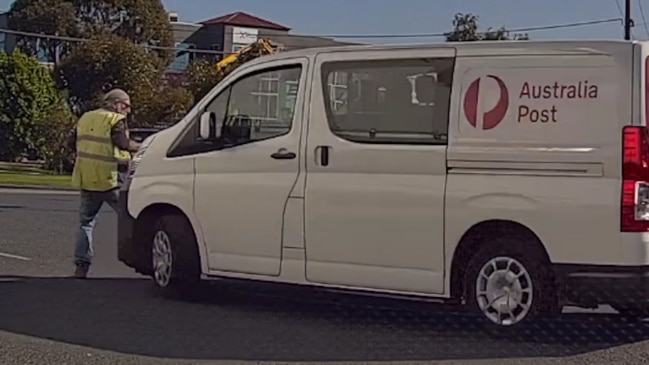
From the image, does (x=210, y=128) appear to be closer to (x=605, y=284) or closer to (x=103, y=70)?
(x=605, y=284)

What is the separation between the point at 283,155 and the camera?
8250 mm

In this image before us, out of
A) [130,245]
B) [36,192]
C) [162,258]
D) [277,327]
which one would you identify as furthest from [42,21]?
[277,327]

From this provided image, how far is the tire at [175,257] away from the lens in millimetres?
8930

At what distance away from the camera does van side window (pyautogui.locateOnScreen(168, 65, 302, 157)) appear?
27.5ft

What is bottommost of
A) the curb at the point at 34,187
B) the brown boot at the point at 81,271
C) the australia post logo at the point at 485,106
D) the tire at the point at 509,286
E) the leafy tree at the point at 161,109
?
the brown boot at the point at 81,271

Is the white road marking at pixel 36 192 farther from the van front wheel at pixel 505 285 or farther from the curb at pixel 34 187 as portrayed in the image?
the van front wheel at pixel 505 285

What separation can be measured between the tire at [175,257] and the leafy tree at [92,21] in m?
47.4

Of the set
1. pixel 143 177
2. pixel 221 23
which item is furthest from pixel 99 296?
pixel 221 23

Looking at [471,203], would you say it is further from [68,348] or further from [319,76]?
[68,348]

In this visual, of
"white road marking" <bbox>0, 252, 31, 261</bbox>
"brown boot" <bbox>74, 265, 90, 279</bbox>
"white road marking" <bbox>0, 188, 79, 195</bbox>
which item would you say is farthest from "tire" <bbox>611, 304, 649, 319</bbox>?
"white road marking" <bbox>0, 188, 79, 195</bbox>

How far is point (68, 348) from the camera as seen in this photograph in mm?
7121

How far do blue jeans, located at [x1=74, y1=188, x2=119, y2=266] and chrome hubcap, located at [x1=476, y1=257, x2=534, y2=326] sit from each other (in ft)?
13.4

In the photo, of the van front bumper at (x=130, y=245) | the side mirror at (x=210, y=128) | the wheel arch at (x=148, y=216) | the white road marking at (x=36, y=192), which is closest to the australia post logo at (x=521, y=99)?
the side mirror at (x=210, y=128)

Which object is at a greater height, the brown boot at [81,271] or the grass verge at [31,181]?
the grass verge at [31,181]
